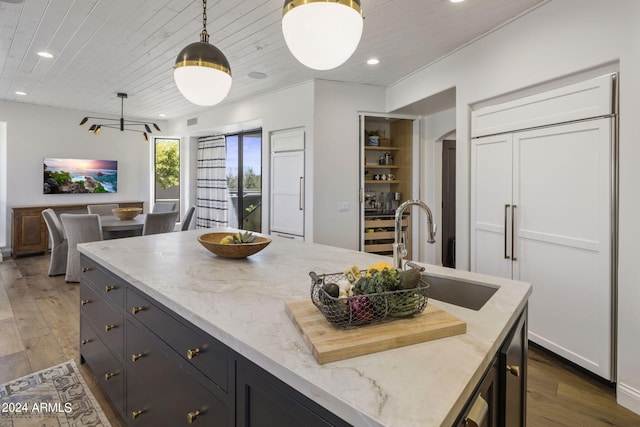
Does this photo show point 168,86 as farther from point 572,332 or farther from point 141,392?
point 572,332

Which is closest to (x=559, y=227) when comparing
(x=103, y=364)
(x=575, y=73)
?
(x=575, y=73)

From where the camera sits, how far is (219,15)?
296cm

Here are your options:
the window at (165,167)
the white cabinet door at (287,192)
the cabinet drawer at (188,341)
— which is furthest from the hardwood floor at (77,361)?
the window at (165,167)

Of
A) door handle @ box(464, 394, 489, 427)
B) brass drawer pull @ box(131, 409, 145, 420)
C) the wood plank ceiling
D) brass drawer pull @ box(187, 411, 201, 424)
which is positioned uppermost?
the wood plank ceiling

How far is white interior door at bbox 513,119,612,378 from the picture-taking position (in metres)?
2.38

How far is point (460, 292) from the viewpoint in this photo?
5.36ft

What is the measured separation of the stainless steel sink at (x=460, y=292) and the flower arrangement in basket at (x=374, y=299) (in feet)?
2.12

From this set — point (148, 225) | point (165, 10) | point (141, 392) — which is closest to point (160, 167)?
point (148, 225)

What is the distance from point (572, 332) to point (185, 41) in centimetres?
416

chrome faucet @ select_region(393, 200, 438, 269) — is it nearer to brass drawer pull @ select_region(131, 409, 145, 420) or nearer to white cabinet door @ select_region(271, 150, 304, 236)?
brass drawer pull @ select_region(131, 409, 145, 420)

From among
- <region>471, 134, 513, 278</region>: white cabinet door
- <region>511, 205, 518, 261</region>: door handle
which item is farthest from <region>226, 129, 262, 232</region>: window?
<region>511, 205, 518, 261</region>: door handle

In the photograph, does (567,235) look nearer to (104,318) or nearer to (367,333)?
(367,333)

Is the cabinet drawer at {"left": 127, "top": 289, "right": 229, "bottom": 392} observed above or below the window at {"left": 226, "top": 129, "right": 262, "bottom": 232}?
below

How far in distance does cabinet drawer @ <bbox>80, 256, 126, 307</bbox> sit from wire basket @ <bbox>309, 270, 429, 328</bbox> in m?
1.32
